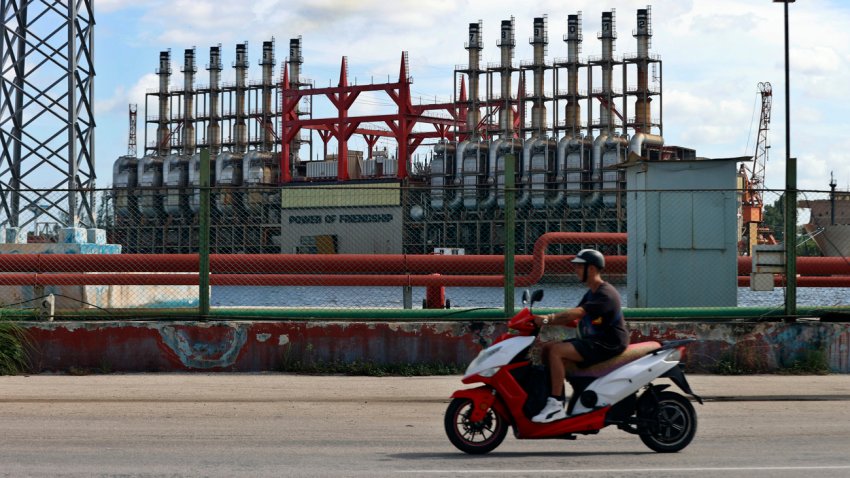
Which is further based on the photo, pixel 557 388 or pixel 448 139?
pixel 448 139

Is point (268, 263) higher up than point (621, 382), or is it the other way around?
point (268, 263)

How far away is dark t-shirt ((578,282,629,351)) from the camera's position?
8414mm

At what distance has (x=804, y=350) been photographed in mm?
14461

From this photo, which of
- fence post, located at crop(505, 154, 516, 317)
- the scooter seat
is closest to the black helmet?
the scooter seat

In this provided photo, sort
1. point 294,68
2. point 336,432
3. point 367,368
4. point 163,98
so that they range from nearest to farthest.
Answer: point 336,432 → point 367,368 → point 294,68 → point 163,98

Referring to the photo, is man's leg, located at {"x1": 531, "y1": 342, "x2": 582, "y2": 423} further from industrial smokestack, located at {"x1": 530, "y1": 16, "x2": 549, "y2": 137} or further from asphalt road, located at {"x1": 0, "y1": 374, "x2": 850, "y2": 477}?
industrial smokestack, located at {"x1": 530, "y1": 16, "x2": 549, "y2": 137}

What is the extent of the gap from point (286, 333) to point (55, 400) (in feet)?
10.4

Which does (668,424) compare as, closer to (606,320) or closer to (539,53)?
(606,320)

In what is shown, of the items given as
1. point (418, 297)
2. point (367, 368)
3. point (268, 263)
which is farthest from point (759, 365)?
point (418, 297)

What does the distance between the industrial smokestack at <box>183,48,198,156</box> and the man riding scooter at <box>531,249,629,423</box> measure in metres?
119

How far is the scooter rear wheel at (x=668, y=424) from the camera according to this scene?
8.49 m

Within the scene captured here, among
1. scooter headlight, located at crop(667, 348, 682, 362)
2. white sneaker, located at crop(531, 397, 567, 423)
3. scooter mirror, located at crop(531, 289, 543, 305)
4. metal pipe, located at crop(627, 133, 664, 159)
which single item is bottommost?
white sneaker, located at crop(531, 397, 567, 423)

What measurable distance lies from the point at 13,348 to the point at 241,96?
109m

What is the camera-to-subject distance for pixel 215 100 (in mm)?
122438
